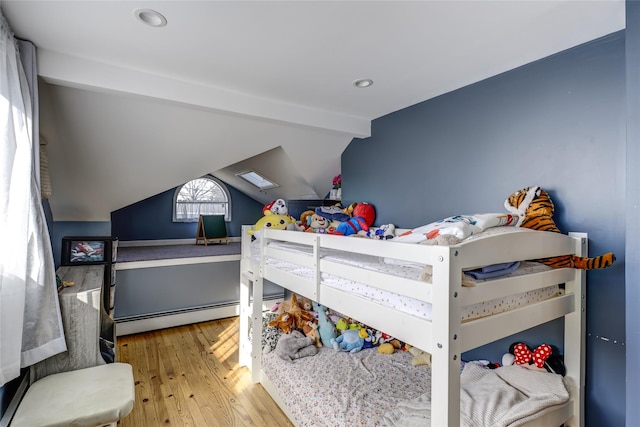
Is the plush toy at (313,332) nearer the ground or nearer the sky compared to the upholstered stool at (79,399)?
nearer the ground

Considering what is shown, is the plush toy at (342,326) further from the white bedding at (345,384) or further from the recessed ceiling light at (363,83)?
the recessed ceiling light at (363,83)

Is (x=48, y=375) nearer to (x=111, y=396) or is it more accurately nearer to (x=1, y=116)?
(x=111, y=396)

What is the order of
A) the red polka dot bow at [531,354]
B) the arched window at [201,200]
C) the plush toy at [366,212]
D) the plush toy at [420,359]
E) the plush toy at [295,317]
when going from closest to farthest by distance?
the red polka dot bow at [531,354] < the plush toy at [420,359] < the plush toy at [295,317] < the plush toy at [366,212] < the arched window at [201,200]

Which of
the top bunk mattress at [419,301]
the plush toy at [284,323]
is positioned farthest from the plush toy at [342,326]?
the top bunk mattress at [419,301]

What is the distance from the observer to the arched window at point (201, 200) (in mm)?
4676

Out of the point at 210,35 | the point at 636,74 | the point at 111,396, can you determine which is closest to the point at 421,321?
the point at 636,74

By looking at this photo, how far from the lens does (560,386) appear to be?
55.2 inches

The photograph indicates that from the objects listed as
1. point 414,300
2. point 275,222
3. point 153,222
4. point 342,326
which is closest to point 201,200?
point 153,222

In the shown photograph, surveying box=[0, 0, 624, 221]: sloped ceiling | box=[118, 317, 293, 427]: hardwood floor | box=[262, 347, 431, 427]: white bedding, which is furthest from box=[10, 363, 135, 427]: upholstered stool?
box=[0, 0, 624, 221]: sloped ceiling

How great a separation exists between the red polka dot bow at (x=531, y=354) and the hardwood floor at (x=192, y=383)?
138cm

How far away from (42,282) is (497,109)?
260cm

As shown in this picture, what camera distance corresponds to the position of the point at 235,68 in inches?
72.6

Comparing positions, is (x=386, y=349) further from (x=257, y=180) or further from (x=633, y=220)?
(x=257, y=180)

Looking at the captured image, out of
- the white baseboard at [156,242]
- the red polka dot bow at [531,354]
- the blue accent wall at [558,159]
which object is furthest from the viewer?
the white baseboard at [156,242]
